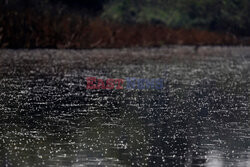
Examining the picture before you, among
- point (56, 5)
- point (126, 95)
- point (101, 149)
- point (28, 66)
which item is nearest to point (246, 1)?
point (56, 5)

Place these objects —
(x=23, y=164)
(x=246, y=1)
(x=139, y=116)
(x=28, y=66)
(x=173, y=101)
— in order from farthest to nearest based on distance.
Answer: (x=246, y=1)
(x=28, y=66)
(x=173, y=101)
(x=139, y=116)
(x=23, y=164)

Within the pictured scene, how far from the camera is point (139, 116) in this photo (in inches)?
387

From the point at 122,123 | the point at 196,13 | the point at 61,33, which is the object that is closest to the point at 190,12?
the point at 196,13

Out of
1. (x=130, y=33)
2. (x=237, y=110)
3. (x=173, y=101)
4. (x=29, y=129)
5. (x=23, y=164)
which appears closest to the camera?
(x=23, y=164)

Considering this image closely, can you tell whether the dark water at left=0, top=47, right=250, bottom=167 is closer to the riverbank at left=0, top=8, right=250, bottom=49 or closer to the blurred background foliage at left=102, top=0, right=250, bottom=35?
the riverbank at left=0, top=8, right=250, bottom=49

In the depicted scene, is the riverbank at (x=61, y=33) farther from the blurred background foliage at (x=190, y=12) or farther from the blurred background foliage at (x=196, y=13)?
the blurred background foliage at (x=196, y=13)

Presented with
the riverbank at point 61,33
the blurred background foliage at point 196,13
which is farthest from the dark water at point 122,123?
the blurred background foliage at point 196,13

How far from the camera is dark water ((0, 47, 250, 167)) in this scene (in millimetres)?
6605

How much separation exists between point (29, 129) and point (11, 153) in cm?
166

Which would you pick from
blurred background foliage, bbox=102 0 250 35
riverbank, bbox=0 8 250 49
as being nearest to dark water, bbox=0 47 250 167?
riverbank, bbox=0 8 250 49

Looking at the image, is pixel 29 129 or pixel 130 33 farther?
pixel 130 33

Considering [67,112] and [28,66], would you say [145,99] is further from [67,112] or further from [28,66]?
[28,66]

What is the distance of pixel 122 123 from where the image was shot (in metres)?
9.05

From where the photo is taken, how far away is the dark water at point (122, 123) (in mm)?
6605
